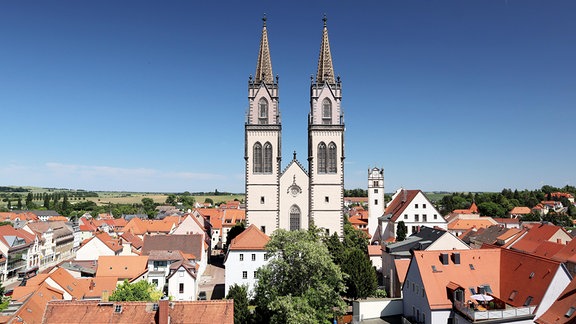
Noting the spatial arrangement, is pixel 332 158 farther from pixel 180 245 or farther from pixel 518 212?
pixel 518 212

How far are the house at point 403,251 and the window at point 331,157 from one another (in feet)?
43.3

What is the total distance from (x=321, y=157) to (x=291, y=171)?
15.6 ft

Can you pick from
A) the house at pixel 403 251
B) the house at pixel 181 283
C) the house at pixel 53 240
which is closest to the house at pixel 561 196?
the house at pixel 403 251

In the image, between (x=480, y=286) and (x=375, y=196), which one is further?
(x=375, y=196)

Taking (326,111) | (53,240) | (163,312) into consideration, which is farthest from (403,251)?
(53,240)

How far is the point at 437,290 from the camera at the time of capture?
32281 millimetres

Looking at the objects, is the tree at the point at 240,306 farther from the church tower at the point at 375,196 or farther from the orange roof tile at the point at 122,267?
the church tower at the point at 375,196

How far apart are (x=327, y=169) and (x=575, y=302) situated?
1358 inches

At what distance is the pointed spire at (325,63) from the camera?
193ft

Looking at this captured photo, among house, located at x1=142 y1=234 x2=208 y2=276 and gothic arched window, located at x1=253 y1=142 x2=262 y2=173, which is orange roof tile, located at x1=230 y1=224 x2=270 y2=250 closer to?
gothic arched window, located at x1=253 y1=142 x2=262 y2=173

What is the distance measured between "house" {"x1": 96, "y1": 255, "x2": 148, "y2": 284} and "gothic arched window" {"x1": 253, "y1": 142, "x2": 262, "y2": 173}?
62.7 ft

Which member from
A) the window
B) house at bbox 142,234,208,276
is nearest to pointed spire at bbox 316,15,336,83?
the window

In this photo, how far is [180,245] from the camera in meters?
60.1

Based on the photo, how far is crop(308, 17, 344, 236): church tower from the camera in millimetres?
56375
